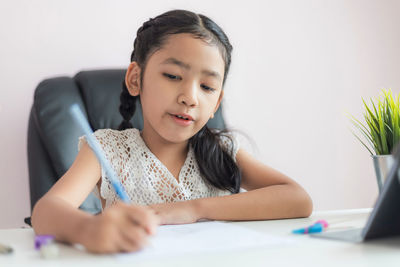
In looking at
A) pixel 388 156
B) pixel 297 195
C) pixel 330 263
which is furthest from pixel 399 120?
pixel 330 263

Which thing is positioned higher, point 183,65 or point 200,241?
point 183,65

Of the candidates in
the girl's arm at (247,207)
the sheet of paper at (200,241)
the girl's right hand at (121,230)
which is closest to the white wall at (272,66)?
the girl's arm at (247,207)

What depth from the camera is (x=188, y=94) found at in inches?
39.3

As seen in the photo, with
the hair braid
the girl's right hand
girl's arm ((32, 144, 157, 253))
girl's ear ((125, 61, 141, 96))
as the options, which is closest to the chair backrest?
the hair braid

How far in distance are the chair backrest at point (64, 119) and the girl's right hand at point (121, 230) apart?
73cm

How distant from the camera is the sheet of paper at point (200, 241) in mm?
521

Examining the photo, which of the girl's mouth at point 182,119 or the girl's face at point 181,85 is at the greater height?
the girl's face at point 181,85

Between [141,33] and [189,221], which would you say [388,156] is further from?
[141,33]

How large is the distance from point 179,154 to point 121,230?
67cm

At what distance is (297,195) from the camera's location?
93cm

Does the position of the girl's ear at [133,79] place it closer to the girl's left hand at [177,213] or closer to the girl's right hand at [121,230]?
the girl's left hand at [177,213]

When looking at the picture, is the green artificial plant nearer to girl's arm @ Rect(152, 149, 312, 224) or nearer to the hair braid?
girl's arm @ Rect(152, 149, 312, 224)

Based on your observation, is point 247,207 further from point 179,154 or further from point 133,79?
point 133,79

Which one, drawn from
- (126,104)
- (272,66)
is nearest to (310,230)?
(126,104)
